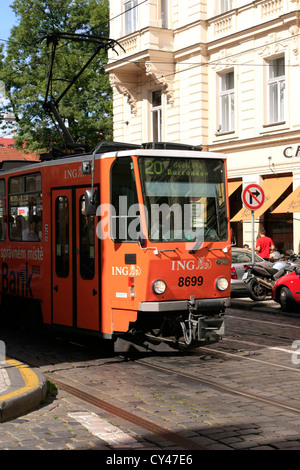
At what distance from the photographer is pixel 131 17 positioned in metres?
31.0

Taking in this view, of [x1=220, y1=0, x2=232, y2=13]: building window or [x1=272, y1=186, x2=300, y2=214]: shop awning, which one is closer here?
[x1=272, y1=186, x2=300, y2=214]: shop awning

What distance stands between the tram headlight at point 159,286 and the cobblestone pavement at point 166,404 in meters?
1.00

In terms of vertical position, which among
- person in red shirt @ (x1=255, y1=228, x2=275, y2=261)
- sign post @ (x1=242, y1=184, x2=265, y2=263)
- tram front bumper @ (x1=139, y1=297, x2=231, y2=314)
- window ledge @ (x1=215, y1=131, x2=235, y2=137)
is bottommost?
tram front bumper @ (x1=139, y1=297, x2=231, y2=314)

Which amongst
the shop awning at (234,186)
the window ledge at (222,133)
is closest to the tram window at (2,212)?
the shop awning at (234,186)

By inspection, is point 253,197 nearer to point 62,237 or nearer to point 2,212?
point 2,212

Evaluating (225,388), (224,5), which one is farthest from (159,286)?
(224,5)

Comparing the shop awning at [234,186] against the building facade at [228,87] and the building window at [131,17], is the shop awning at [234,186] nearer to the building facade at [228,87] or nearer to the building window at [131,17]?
the building facade at [228,87]

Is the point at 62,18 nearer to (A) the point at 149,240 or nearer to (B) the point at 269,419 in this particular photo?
(A) the point at 149,240

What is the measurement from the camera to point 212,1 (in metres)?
27.6

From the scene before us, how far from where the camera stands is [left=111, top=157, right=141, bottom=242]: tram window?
10.1m

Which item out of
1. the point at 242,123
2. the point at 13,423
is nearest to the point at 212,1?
the point at 242,123

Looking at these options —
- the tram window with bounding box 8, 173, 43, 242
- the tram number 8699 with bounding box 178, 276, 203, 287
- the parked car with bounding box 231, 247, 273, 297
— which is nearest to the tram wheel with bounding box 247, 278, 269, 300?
the parked car with bounding box 231, 247, 273, 297

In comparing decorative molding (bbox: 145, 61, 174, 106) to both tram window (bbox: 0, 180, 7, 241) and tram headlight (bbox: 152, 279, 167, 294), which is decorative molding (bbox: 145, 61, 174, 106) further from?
tram headlight (bbox: 152, 279, 167, 294)

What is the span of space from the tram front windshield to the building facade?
12925 millimetres
